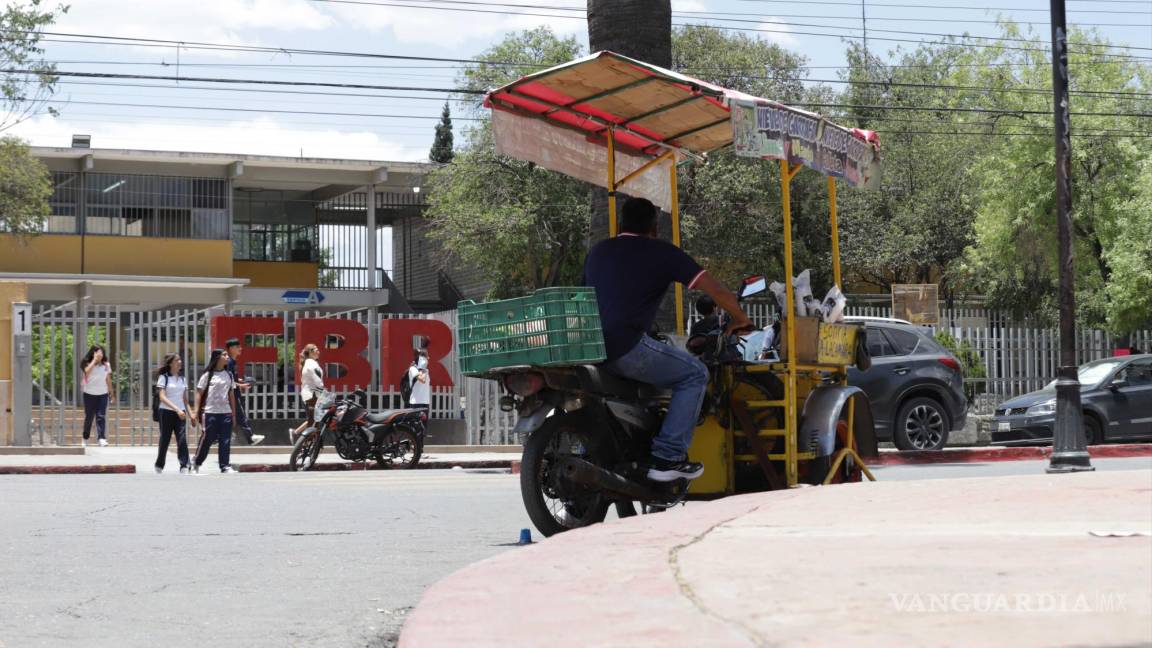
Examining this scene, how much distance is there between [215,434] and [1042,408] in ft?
40.0

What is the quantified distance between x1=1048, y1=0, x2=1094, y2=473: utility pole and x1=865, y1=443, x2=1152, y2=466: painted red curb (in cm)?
380

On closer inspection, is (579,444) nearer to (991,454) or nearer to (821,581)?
(821,581)

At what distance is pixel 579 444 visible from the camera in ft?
26.9

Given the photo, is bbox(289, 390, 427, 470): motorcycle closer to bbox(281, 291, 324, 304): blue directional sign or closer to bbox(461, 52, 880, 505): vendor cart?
bbox(461, 52, 880, 505): vendor cart

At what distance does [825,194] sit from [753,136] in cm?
3081

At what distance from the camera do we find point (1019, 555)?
17.9 ft

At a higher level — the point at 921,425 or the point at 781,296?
the point at 781,296

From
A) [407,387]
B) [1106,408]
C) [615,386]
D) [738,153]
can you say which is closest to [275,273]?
[407,387]

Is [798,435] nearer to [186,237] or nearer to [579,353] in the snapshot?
[579,353]

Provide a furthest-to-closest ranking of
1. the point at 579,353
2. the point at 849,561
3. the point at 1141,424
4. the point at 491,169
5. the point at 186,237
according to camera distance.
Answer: the point at 186,237
the point at 491,169
the point at 1141,424
the point at 579,353
the point at 849,561

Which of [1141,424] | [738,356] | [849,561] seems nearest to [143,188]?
[1141,424]

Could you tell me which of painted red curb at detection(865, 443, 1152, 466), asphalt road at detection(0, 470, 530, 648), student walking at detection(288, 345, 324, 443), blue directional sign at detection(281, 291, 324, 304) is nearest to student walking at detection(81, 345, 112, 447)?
student walking at detection(288, 345, 324, 443)

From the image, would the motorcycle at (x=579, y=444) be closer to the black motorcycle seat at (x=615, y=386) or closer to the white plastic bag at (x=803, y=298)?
the black motorcycle seat at (x=615, y=386)

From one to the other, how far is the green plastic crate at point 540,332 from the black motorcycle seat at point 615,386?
0.29 ft
